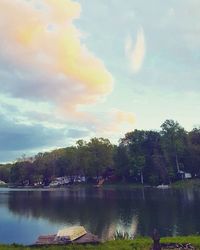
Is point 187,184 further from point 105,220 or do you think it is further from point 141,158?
point 105,220

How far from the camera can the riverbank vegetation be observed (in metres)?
130

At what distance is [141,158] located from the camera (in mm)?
135750

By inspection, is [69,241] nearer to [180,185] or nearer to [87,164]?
[180,185]

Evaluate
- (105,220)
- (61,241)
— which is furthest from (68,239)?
(105,220)

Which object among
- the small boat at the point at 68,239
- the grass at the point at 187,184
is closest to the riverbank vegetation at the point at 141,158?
the grass at the point at 187,184

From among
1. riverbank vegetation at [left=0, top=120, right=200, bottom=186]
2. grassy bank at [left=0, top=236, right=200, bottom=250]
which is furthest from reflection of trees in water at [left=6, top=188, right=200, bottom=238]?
riverbank vegetation at [left=0, top=120, right=200, bottom=186]

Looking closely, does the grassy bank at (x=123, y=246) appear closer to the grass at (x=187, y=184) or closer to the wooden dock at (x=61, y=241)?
the wooden dock at (x=61, y=241)

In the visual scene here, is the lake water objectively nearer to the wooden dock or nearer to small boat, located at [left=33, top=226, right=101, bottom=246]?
small boat, located at [left=33, top=226, right=101, bottom=246]

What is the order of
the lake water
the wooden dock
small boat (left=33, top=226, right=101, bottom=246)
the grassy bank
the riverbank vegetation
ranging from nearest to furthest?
the grassy bank → the wooden dock → small boat (left=33, top=226, right=101, bottom=246) → the lake water → the riverbank vegetation

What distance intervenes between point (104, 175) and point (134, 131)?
109ft

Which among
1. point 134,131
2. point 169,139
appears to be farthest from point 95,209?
point 134,131

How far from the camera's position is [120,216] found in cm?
5644

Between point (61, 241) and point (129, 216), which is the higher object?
point (129, 216)

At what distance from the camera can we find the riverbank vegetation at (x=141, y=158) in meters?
130
